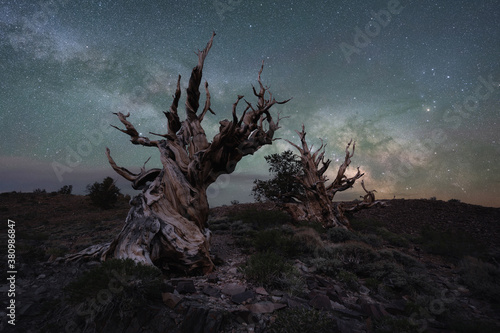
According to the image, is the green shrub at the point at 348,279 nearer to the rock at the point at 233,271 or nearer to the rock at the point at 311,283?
the rock at the point at 311,283

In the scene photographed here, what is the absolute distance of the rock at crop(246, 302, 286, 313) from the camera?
3.44 meters

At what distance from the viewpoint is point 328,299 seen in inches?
151

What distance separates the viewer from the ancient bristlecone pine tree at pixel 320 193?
42.8 ft

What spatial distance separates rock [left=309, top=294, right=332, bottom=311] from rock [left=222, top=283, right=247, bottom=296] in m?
1.24

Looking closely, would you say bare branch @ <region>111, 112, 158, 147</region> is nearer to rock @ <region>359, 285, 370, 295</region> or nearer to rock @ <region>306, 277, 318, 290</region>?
rock @ <region>306, 277, 318, 290</region>

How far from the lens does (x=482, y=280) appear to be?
17.4 feet

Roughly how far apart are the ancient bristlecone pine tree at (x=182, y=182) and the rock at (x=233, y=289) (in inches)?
54.9

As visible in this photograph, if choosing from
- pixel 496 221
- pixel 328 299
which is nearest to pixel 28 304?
pixel 328 299

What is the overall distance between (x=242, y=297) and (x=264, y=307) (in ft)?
1.57

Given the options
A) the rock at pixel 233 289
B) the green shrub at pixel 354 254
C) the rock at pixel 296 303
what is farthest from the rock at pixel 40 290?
the green shrub at pixel 354 254

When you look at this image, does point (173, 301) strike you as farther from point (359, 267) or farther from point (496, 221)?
point (496, 221)

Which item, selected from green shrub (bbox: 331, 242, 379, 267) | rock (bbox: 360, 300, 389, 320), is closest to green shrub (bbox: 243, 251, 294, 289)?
rock (bbox: 360, 300, 389, 320)

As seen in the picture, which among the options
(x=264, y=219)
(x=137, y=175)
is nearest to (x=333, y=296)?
(x=137, y=175)

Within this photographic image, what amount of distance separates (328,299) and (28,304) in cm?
499
